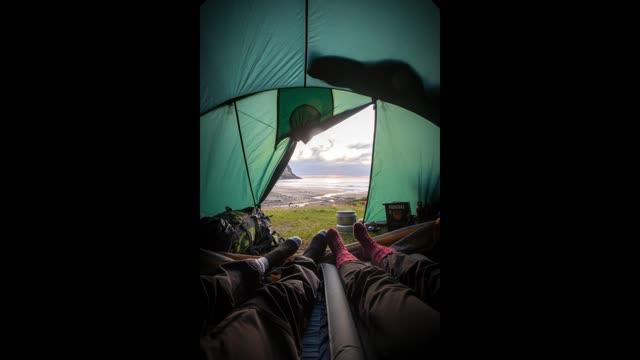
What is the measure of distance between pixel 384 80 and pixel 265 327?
1749 mm

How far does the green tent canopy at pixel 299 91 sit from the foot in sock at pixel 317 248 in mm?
841

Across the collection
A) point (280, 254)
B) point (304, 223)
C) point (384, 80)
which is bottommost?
point (304, 223)

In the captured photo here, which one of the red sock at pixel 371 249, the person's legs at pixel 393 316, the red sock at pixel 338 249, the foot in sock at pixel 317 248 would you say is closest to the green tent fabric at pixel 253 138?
the foot in sock at pixel 317 248

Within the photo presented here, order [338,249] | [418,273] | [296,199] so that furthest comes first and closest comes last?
[296,199], [338,249], [418,273]

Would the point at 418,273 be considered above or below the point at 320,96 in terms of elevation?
below

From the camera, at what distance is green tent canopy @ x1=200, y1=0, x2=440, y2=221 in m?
1.29

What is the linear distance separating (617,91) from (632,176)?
15cm

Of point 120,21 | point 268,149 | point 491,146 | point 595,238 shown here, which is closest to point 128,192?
point 120,21

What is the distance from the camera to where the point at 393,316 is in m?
0.71

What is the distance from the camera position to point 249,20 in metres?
1.28

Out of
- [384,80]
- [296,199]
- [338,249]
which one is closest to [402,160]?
[384,80]

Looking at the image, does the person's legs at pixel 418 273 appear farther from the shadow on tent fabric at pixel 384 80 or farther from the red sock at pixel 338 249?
the shadow on tent fabric at pixel 384 80

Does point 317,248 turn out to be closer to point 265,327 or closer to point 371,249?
point 371,249

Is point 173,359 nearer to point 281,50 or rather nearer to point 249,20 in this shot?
point 249,20
